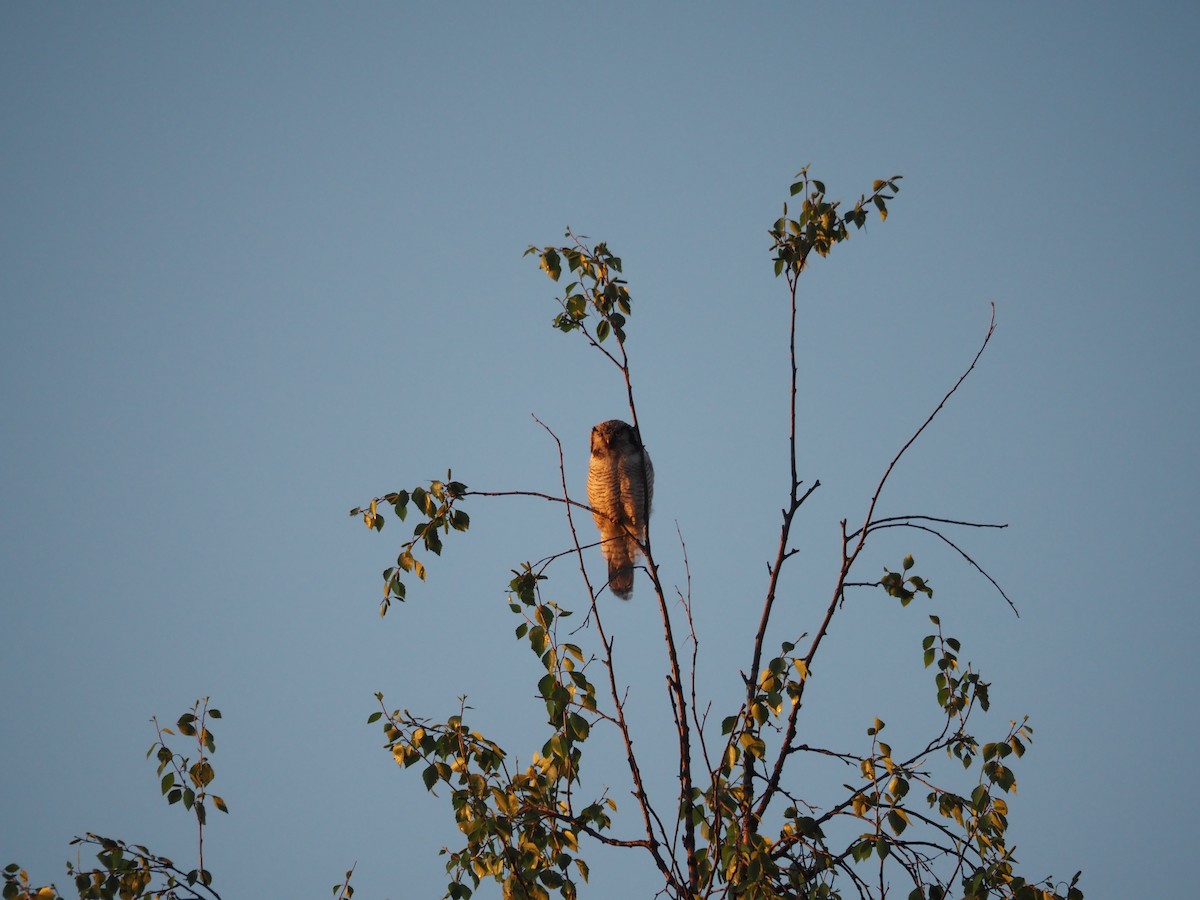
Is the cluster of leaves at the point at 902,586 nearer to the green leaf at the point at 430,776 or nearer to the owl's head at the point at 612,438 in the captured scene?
the green leaf at the point at 430,776

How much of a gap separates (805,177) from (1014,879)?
2.72 meters

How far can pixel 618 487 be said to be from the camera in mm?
9328

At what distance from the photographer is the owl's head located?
9.34m

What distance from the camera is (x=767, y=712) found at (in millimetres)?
3436

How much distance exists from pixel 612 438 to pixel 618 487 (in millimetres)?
409

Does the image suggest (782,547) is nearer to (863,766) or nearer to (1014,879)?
(863,766)

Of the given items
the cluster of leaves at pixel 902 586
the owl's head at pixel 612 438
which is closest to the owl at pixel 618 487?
the owl's head at pixel 612 438

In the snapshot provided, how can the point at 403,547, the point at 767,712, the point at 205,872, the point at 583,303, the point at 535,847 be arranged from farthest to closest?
1. the point at 583,303
2. the point at 403,547
3. the point at 205,872
4. the point at 535,847
5. the point at 767,712

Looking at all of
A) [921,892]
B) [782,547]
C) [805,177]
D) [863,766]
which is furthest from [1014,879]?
[805,177]

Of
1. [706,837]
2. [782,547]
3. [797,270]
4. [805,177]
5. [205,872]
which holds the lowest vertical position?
[205,872]

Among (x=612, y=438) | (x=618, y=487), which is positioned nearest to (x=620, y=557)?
(x=618, y=487)

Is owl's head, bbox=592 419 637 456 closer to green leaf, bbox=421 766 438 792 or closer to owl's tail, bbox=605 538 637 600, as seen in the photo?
owl's tail, bbox=605 538 637 600

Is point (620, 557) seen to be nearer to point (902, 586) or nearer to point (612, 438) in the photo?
point (612, 438)

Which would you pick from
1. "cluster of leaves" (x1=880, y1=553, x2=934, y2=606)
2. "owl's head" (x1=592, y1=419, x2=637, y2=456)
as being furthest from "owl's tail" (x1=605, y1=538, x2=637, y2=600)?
"cluster of leaves" (x1=880, y1=553, x2=934, y2=606)
